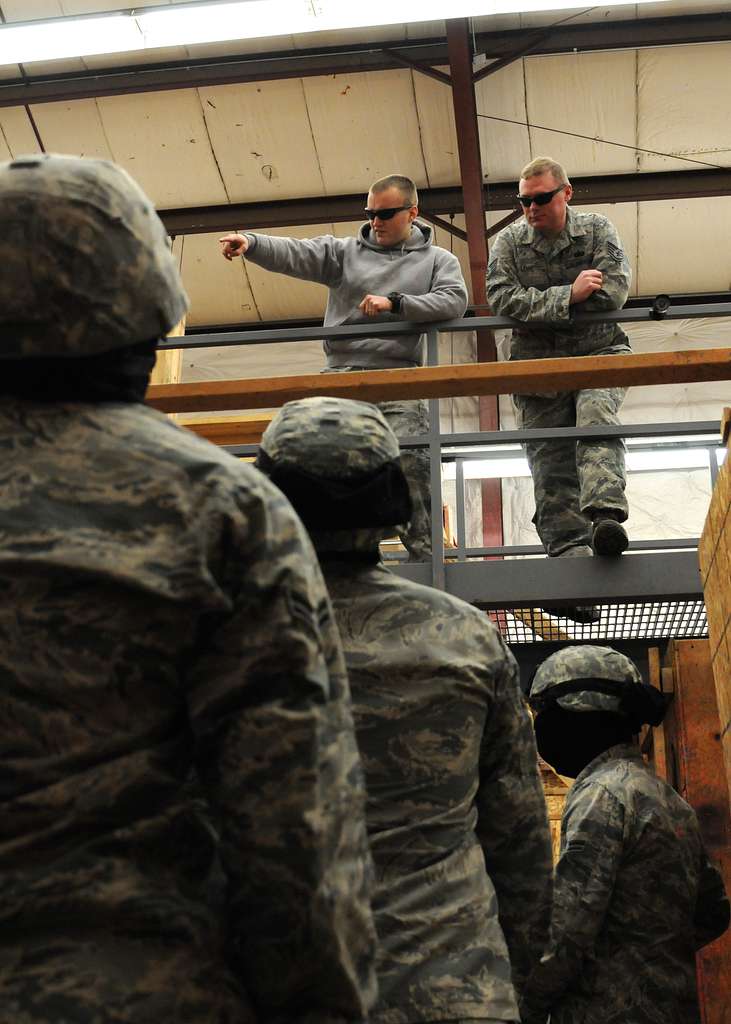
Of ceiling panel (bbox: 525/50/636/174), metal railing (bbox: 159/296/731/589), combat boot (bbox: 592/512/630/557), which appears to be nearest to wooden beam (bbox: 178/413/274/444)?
metal railing (bbox: 159/296/731/589)

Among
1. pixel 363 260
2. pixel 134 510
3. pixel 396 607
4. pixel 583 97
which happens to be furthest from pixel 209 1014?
pixel 583 97

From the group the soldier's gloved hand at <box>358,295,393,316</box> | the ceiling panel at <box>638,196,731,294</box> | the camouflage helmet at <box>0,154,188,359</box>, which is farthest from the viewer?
the ceiling panel at <box>638,196,731,294</box>

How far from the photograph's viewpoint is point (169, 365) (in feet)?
26.1

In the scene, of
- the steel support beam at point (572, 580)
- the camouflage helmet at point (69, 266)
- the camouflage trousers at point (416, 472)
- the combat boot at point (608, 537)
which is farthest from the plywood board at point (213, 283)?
the camouflage helmet at point (69, 266)

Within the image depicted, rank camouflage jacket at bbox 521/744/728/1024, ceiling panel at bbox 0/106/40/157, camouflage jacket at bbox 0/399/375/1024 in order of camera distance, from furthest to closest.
→ ceiling panel at bbox 0/106/40/157 → camouflage jacket at bbox 521/744/728/1024 → camouflage jacket at bbox 0/399/375/1024

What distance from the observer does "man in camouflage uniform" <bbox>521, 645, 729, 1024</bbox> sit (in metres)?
4.10

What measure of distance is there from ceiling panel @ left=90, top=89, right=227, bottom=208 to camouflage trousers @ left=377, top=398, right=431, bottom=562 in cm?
759

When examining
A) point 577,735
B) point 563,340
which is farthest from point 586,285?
point 577,735

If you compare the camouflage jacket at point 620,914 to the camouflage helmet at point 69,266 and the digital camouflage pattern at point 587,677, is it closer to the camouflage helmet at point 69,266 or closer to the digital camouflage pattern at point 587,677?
the digital camouflage pattern at point 587,677

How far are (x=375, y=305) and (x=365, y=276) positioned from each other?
1.30 ft

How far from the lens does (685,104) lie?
41.9 ft

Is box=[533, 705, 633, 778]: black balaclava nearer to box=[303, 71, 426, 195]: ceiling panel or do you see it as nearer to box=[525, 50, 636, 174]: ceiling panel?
box=[525, 50, 636, 174]: ceiling panel

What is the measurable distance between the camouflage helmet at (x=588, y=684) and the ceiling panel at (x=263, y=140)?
939cm

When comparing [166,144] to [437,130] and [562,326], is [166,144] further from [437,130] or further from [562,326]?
[562,326]
